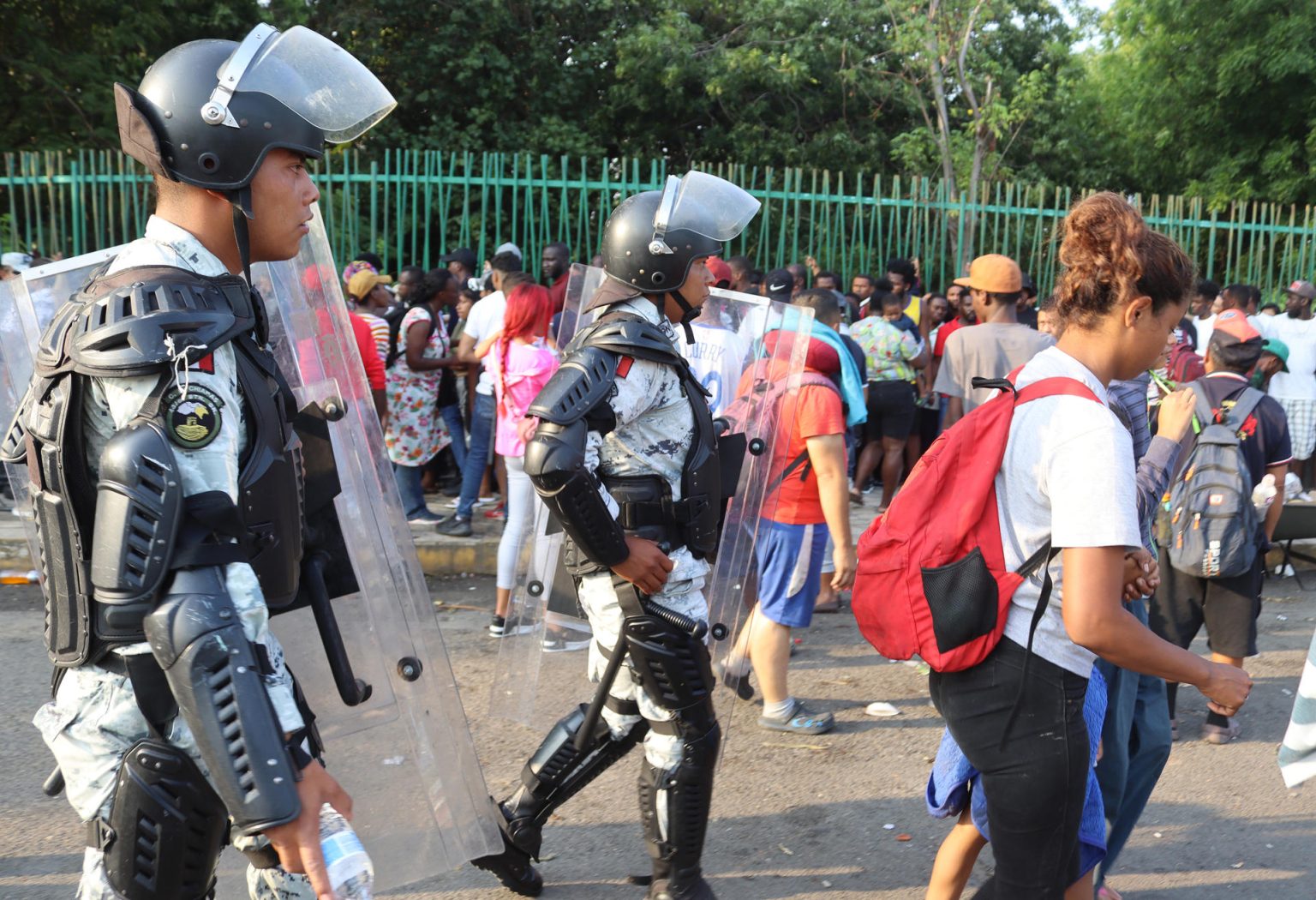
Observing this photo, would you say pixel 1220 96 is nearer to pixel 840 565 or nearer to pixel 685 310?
pixel 840 565

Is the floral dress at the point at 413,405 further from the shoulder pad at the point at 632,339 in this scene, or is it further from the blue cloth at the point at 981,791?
the blue cloth at the point at 981,791

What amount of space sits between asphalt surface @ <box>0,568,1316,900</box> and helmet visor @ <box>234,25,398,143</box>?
1.65 meters

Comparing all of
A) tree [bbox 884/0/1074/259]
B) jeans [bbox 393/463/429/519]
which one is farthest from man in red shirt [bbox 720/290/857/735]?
tree [bbox 884/0/1074/259]

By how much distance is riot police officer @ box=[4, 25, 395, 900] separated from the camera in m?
1.76

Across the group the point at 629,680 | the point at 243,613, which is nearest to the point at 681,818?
the point at 629,680

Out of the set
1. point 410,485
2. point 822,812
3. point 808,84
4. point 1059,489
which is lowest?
point 822,812

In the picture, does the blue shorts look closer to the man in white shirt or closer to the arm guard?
the arm guard

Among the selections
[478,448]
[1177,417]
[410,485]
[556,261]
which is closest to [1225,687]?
[1177,417]

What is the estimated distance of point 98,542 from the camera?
1779mm

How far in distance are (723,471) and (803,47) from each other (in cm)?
1551

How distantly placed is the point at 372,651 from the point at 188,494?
3.06 feet

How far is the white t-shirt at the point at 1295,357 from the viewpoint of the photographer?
9398 millimetres

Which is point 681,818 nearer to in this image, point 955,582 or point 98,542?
point 955,582

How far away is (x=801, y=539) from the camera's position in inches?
193
